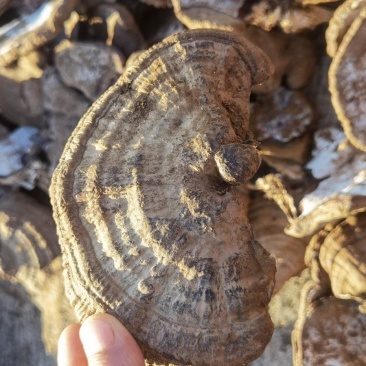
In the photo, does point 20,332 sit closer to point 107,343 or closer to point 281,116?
point 107,343

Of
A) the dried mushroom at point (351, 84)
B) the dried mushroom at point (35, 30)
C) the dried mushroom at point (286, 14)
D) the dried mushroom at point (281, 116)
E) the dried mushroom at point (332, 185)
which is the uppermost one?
the dried mushroom at point (35, 30)

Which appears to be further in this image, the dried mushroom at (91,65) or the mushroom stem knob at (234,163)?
A: the dried mushroom at (91,65)

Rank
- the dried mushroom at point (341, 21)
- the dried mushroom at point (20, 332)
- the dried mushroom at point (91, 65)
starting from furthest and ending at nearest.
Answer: the dried mushroom at point (20, 332) → the dried mushroom at point (91, 65) → the dried mushroom at point (341, 21)

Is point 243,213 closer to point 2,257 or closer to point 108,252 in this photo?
point 108,252

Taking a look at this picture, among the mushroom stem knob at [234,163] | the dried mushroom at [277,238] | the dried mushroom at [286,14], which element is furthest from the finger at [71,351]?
the dried mushroom at [286,14]

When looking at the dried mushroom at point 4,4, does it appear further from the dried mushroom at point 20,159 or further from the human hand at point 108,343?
the human hand at point 108,343

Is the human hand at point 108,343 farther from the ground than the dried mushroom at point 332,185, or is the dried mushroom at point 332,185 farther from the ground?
the human hand at point 108,343

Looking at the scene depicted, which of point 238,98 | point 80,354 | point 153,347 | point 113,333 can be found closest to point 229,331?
point 153,347

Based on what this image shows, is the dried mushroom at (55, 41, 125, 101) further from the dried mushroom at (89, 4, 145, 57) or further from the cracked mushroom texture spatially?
the cracked mushroom texture
